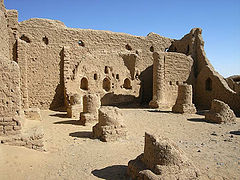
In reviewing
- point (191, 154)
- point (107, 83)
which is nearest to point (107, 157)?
point (191, 154)

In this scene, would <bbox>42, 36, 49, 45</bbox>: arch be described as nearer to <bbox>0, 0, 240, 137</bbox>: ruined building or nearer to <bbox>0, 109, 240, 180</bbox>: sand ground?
<bbox>0, 0, 240, 137</bbox>: ruined building

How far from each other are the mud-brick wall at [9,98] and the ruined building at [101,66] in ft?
16.6

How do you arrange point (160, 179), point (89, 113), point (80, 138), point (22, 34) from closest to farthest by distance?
point (160, 179) < point (80, 138) < point (89, 113) < point (22, 34)

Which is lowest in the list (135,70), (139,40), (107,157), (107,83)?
(107,157)

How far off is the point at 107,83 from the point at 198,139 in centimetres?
897

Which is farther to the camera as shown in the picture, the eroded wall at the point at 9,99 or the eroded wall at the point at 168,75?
the eroded wall at the point at 168,75

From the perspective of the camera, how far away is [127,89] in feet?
48.8

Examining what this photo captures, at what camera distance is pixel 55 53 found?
12.2 metres

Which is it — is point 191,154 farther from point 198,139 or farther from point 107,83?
point 107,83

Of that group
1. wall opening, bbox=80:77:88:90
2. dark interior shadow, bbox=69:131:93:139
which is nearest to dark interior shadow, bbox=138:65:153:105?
wall opening, bbox=80:77:88:90

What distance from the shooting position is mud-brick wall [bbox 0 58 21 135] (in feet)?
14.7

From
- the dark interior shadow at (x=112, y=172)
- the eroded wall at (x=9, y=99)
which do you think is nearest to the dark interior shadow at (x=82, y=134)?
the eroded wall at (x=9, y=99)

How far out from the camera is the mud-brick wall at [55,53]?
37.6 ft

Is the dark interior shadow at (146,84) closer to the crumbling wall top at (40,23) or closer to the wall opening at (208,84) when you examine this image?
the wall opening at (208,84)
